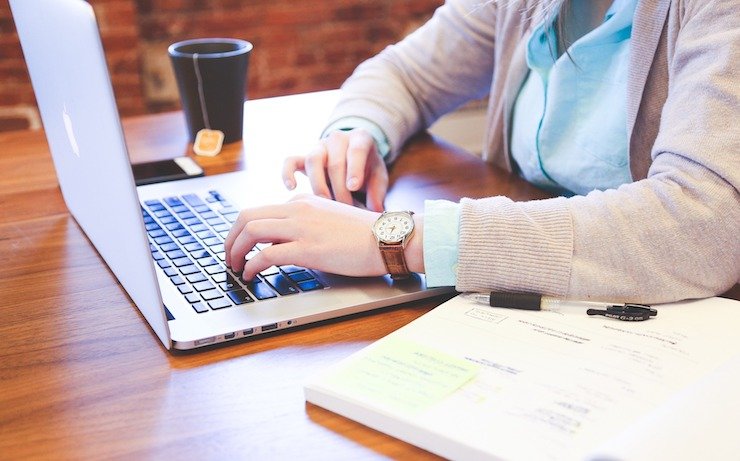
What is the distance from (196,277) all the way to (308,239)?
0.39ft

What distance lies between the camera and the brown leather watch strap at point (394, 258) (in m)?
0.83

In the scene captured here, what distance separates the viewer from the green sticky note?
637mm

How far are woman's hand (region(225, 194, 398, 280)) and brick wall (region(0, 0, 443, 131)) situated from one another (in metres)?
1.76

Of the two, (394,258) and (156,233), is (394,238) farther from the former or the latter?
(156,233)

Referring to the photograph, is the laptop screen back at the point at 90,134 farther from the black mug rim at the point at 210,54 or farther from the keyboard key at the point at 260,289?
the black mug rim at the point at 210,54

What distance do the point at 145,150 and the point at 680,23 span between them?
76cm

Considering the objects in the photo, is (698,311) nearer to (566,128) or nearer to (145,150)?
(566,128)

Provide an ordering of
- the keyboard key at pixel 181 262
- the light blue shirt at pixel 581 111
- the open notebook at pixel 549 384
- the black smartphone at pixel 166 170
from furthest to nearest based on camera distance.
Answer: the black smartphone at pixel 166 170
the light blue shirt at pixel 581 111
the keyboard key at pixel 181 262
the open notebook at pixel 549 384

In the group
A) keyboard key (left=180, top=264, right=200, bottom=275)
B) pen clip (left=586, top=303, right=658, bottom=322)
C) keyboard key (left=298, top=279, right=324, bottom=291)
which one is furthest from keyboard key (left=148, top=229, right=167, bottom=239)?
pen clip (left=586, top=303, right=658, bottom=322)

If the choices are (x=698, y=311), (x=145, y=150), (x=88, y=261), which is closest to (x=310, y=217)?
(x=88, y=261)

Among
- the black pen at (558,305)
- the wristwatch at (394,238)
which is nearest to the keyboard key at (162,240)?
the wristwatch at (394,238)

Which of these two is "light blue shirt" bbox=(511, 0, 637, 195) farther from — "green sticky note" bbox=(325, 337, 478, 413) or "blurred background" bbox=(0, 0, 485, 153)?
"blurred background" bbox=(0, 0, 485, 153)

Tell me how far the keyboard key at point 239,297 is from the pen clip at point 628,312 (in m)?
0.31

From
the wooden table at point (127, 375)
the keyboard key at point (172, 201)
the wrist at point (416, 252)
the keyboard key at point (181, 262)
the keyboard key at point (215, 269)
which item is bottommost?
the wooden table at point (127, 375)
